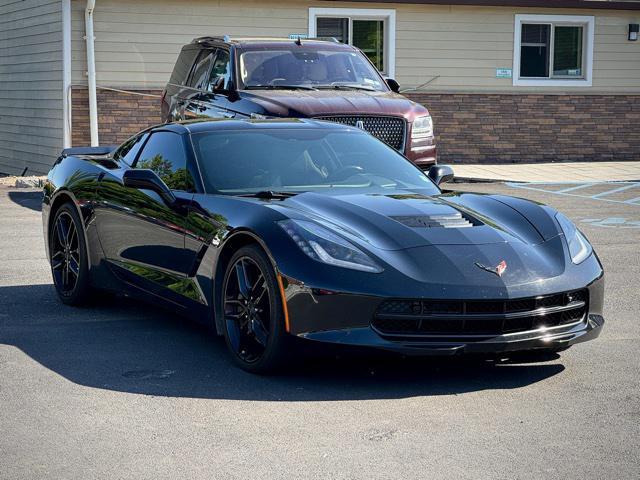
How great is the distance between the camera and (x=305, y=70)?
46.2ft

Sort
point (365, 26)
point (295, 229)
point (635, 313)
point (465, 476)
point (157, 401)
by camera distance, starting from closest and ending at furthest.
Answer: point (465, 476) → point (157, 401) → point (295, 229) → point (635, 313) → point (365, 26)

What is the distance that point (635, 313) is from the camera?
304 inches

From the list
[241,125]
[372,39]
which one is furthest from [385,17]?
[241,125]

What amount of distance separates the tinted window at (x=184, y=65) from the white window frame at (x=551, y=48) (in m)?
9.09

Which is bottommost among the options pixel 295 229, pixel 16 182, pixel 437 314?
pixel 16 182

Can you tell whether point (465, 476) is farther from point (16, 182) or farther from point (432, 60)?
point (432, 60)

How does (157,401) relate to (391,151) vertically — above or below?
below

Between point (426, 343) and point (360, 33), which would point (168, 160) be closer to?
point (426, 343)

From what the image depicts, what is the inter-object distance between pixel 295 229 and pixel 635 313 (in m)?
2.90

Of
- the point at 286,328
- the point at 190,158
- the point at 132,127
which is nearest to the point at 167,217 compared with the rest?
the point at 190,158

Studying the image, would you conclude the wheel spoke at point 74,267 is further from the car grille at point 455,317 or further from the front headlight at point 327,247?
the car grille at point 455,317

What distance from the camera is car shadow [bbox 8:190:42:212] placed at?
1483cm

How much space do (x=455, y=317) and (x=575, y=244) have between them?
1.06 m

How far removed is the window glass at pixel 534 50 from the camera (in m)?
23.3
